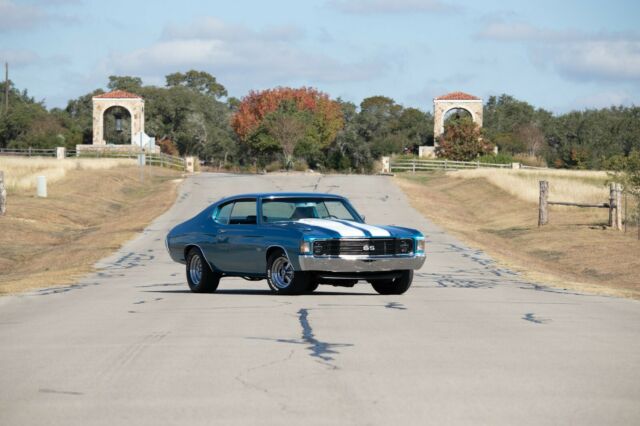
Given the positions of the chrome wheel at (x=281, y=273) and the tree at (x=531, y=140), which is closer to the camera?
the chrome wheel at (x=281, y=273)

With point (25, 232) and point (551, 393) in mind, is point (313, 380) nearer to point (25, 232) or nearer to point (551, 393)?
point (551, 393)

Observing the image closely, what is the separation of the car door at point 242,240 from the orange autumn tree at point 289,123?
71504 millimetres

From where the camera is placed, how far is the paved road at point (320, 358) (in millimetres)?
7941

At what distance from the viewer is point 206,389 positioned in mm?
8742

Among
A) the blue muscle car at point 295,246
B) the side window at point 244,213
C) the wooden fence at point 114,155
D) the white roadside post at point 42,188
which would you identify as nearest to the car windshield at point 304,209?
the blue muscle car at point 295,246

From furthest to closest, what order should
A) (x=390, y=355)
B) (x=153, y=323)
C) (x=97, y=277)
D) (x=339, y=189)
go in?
(x=339, y=189) → (x=97, y=277) → (x=153, y=323) → (x=390, y=355)

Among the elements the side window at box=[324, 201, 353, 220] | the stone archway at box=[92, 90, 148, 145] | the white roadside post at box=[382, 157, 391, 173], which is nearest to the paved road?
the side window at box=[324, 201, 353, 220]

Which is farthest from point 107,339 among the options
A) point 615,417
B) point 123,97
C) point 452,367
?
point 123,97

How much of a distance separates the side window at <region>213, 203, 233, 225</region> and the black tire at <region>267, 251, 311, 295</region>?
1.46m

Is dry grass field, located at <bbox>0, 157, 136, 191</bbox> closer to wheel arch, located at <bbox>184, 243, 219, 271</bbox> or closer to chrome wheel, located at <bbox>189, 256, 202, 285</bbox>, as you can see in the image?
wheel arch, located at <bbox>184, 243, 219, 271</bbox>

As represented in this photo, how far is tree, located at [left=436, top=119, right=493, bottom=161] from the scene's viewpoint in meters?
89.1

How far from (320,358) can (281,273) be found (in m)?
6.89

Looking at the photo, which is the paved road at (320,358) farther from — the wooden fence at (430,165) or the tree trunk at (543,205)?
the wooden fence at (430,165)

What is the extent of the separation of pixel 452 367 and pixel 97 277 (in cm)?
1546
